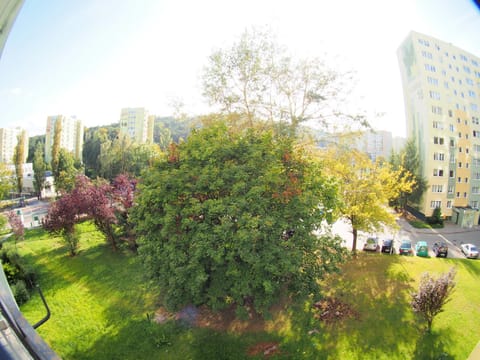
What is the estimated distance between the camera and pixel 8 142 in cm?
268

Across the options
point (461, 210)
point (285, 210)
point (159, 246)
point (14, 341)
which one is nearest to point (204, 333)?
point (159, 246)

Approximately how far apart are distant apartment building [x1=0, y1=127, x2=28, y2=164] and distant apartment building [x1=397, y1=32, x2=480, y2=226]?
4.32 meters

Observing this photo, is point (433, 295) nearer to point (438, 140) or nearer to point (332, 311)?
point (332, 311)

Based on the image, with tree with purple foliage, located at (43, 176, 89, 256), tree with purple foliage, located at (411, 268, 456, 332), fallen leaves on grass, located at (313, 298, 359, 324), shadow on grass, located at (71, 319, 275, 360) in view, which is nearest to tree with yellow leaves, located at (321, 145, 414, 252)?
fallen leaves on grass, located at (313, 298, 359, 324)

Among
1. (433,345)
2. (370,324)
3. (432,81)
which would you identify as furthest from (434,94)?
(370,324)

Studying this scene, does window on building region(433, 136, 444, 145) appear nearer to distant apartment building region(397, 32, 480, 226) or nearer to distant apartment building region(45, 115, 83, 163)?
distant apartment building region(397, 32, 480, 226)

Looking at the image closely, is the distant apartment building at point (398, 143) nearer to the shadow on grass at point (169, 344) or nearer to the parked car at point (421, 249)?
the parked car at point (421, 249)

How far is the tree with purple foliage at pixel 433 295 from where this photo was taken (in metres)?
2.62

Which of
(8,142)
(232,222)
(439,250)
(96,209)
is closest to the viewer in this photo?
(8,142)

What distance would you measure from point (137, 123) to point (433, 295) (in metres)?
6.28

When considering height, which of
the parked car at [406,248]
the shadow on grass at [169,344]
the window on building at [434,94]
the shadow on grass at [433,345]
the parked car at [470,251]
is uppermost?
the window on building at [434,94]

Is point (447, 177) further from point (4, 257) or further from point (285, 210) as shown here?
point (4, 257)

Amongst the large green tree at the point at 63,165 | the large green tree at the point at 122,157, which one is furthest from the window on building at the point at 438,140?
the large green tree at the point at 122,157

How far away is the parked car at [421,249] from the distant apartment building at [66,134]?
507cm
